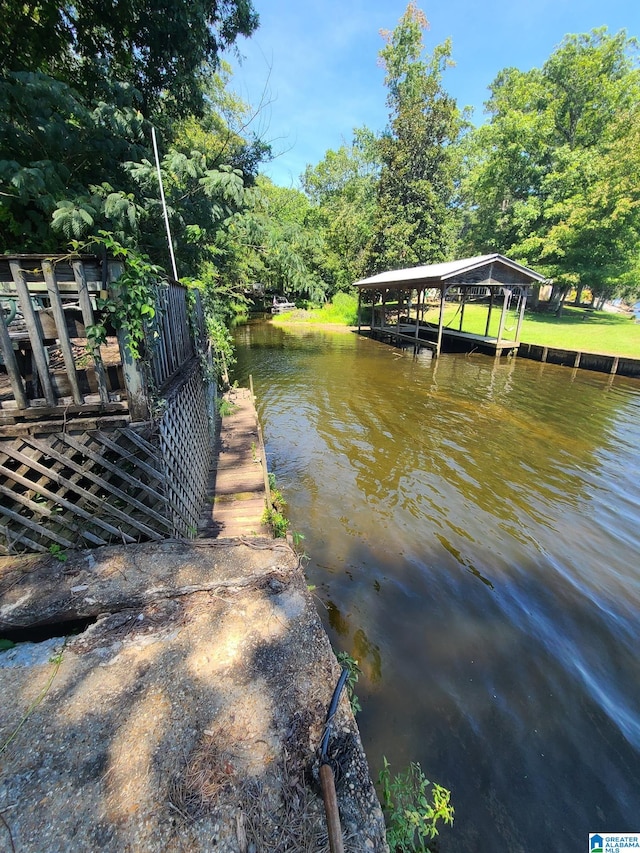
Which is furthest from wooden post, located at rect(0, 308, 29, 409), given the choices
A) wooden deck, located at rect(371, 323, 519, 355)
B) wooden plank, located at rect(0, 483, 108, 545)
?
wooden deck, located at rect(371, 323, 519, 355)

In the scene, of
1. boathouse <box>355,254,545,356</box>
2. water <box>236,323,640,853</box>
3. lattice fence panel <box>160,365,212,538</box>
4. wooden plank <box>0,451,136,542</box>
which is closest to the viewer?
wooden plank <box>0,451,136,542</box>

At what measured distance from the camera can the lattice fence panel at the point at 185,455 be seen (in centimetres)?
350

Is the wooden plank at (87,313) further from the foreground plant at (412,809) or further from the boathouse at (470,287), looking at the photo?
the boathouse at (470,287)

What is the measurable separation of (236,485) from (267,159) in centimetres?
724

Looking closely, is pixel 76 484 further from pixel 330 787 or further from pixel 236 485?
pixel 236 485

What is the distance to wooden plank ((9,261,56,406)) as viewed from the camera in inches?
97.4

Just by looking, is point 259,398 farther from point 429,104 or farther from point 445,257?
point 429,104

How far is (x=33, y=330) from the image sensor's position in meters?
2.61

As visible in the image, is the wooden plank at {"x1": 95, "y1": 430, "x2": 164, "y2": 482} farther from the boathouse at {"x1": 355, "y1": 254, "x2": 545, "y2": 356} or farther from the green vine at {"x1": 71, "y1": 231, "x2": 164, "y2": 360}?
the boathouse at {"x1": 355, "y1": 254, "x2": 545, "y2": 356}

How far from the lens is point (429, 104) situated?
31562 mm

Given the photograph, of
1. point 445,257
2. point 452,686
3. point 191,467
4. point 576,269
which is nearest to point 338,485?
point 191,467

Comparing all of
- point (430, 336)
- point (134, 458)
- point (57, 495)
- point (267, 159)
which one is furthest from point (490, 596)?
point (430, 336)

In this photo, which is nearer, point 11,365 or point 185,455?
point 11,365

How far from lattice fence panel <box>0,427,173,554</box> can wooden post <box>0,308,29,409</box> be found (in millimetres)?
291
